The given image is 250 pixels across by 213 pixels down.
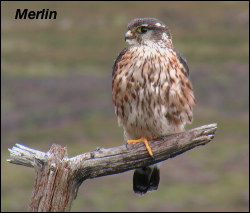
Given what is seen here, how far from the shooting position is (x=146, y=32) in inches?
402

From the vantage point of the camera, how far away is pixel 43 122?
42625mm

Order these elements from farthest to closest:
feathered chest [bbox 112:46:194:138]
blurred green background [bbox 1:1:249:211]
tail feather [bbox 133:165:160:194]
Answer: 1. blurred green background [bbox 1:1:249:211]
2. tail feather [bbox 133:165:160:194]
3. feathered chest [bbox 112:46:194:138]

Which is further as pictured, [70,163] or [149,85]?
[149,85]

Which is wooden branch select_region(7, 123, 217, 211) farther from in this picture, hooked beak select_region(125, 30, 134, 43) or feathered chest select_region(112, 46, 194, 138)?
hooked beak select_region(125, 30, 134, 43)

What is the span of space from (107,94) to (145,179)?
35.8 m

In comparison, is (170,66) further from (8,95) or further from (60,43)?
(60,43)

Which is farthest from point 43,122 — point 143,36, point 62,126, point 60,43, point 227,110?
point 143,36

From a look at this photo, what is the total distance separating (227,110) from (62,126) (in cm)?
813

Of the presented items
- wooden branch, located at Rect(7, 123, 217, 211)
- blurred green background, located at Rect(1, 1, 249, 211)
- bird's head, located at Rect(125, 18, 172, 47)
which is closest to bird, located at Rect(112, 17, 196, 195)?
bird's head, located at Rect(125, 18, 172, 47)

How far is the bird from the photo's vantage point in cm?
988

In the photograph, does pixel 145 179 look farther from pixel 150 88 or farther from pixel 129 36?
pixel 129 36

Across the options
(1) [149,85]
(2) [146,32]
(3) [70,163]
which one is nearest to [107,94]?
(2) [146,32]

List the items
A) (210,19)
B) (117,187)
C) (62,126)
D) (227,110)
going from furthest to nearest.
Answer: (210,19) → (227,110) → (62,126) → (117,187)

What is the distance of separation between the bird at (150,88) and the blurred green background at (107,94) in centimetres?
1860
